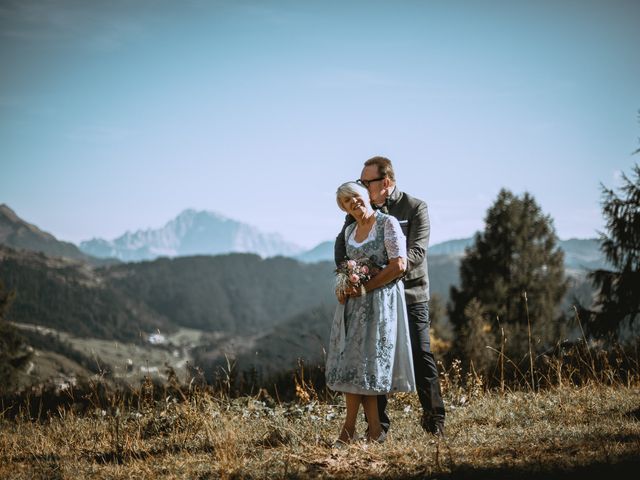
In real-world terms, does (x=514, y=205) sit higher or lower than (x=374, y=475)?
higher

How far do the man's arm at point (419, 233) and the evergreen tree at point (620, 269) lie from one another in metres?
13.0

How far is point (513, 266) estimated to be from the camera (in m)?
34.5

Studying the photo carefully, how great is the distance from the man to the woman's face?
0.26m

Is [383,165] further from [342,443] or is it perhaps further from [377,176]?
[342,443]

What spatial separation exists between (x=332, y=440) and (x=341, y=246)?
5.56 feet

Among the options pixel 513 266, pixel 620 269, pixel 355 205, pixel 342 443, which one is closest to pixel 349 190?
pixel 355 205

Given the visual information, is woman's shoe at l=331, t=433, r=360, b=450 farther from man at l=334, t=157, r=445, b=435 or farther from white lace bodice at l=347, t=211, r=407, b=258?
white lace bodice at l=347, t=211, r=407, b=258

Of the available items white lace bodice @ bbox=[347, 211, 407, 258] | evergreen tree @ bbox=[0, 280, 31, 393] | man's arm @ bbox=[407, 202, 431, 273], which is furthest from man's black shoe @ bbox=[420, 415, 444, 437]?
evergreen tree @ bbox=[0, 280, 31, 393]

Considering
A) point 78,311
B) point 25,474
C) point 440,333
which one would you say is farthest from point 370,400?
point 78,311

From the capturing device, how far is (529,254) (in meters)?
34.5

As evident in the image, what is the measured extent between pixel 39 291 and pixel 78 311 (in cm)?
1441

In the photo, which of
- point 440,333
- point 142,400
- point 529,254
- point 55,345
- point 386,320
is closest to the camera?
point 386,320

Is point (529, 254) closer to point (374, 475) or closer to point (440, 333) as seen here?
point (440, 333)

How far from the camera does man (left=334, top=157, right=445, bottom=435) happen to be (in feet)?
15.2
